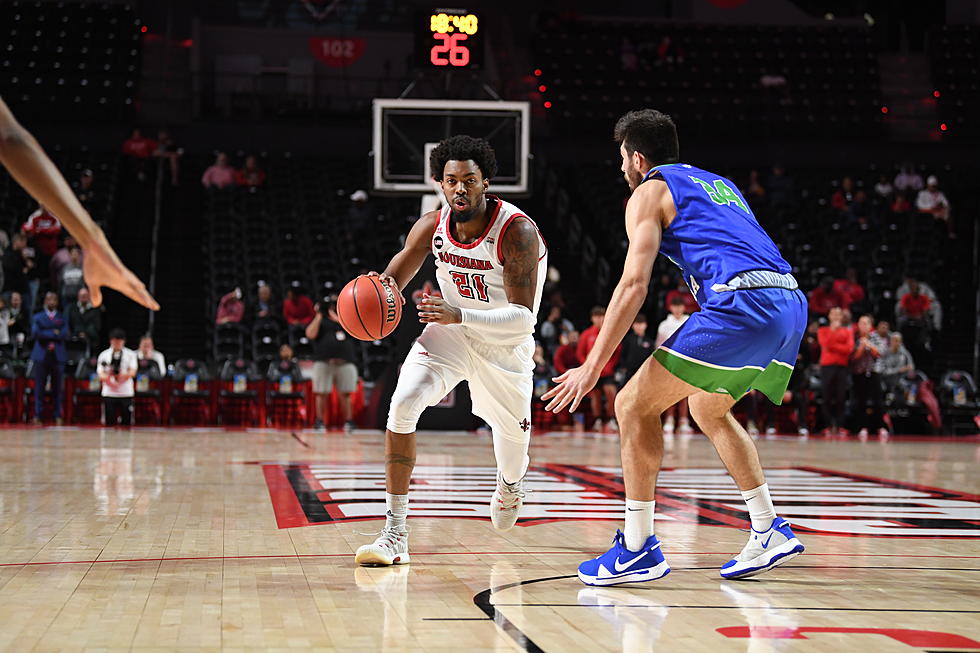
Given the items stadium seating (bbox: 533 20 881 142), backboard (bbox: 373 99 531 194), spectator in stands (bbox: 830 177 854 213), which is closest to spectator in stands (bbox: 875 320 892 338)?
spectator in stands (bbox: 830 177 854 213)

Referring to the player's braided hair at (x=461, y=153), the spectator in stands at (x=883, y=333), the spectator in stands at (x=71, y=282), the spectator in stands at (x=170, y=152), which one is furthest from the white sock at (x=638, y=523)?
the spectator in stands at (x=170, y=152)

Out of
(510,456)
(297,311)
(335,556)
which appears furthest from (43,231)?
(335,556)

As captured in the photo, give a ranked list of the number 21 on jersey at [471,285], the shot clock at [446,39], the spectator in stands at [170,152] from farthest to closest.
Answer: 1. the spectator in stands at [170,152]
2. the shot clock at [446,39]
3. the number 21 on jersey at [471,285]

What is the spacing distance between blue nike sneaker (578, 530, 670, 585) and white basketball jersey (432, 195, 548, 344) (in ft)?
3.90

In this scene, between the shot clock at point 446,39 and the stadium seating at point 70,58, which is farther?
the stadium seating at point 70,58

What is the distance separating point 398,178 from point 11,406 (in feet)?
19.6

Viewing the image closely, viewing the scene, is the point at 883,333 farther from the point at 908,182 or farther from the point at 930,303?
the point at 908,182

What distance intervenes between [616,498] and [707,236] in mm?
3299

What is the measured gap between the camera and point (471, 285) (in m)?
5.21

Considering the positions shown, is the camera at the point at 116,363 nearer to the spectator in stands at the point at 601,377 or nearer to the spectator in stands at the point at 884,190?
the spectator in stands at the point at 601,377

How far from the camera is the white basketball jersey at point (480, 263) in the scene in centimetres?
509

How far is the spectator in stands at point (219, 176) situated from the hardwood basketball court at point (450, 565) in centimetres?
1153

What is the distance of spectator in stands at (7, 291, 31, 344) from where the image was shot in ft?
50.8

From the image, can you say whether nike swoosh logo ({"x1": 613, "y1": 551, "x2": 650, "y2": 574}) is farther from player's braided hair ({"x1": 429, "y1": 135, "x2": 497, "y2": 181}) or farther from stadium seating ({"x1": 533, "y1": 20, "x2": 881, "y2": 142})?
stadium seating ({"x1": 533, "y1": 20, "x2": 881, "y2": 142})
